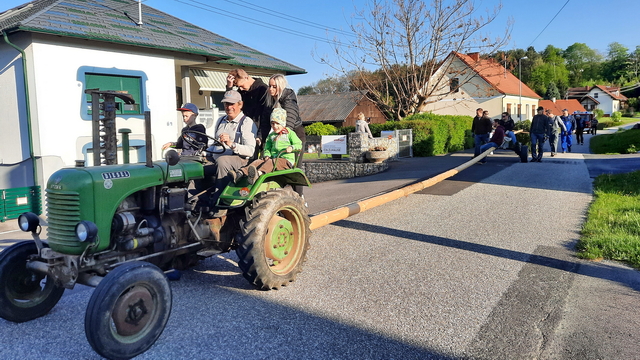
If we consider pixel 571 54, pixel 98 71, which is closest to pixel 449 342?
pixel 98 71

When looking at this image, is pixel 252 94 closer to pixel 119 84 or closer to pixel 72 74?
pixel 72 74

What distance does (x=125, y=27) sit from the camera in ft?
50.1

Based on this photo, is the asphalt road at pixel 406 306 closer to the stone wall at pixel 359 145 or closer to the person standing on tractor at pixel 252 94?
the person standing on tractor at pixel 252 94

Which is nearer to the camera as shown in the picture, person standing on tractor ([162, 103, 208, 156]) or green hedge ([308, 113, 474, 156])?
person standing on tractor ([162, 103, 208, 156])

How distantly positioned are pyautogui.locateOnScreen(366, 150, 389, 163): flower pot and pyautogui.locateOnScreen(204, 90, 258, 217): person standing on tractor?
12.1 meters

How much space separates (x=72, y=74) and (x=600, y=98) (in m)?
118

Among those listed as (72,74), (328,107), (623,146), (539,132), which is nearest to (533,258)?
(539,132)

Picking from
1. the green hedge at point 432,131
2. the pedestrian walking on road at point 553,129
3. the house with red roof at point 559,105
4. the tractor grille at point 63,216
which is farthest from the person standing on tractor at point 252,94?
the house with red roof at point 559,105

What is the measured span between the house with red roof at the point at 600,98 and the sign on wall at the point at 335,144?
4079 inches

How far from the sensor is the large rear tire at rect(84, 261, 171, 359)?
3.33 metres

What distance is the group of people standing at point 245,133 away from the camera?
5000 mm

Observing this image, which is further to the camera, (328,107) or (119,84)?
(328,107)

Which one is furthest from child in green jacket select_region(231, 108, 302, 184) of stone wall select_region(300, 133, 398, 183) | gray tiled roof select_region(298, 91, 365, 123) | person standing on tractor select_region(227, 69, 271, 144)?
gray tiled roof select_region(298, 91, 365, 123)

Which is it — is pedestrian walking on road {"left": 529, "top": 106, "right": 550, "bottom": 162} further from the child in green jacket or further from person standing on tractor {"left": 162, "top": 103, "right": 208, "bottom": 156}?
person standing on tractor {"left": 162, "top": 103, "right": 208, "bottom": 156}
